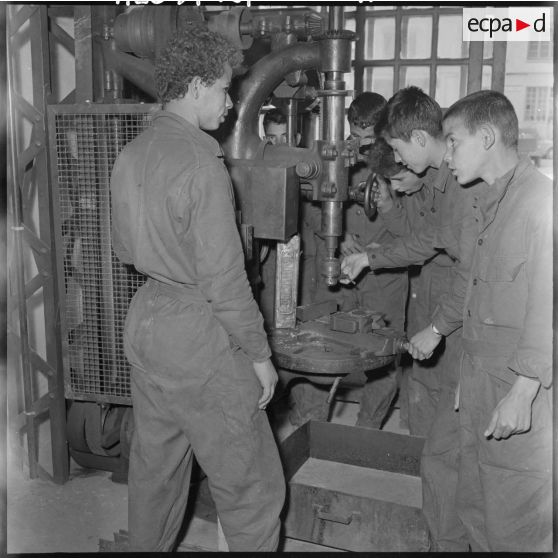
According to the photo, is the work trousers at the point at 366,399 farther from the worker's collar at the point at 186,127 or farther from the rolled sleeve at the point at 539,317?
the worker's collar at the point at 186,127

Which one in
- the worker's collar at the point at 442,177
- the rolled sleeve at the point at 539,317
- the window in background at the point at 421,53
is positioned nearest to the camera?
the rolled sleeve at the point at 539,317

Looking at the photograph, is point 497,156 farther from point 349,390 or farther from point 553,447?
point 349,390

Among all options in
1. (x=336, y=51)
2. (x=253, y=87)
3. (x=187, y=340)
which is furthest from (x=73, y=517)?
(x=336, y=51)

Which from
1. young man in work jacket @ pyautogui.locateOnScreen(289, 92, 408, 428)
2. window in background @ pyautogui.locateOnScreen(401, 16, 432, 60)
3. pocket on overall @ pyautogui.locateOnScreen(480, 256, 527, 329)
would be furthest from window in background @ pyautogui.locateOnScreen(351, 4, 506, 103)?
pocket on overall @ pyautogui.locateOnScreen(480, 256, 527, 329)

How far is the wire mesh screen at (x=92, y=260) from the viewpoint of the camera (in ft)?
8.27

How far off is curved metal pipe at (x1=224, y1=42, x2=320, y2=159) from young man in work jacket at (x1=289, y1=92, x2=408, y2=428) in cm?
92

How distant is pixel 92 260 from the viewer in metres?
2.60

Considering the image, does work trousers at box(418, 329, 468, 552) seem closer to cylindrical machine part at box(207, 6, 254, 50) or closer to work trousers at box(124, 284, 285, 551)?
work trousers at box(124, 284, 285, 551)

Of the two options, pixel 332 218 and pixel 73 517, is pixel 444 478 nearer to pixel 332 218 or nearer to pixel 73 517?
pixel 332 218

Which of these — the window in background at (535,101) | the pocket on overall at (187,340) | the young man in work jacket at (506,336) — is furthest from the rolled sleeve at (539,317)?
the window in background at (535,101)

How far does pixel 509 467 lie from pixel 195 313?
987 millimetres

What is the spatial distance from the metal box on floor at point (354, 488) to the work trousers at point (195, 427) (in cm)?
41

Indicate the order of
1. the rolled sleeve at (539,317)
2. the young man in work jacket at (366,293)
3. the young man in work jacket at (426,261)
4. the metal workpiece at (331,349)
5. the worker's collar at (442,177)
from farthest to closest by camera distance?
the young man in work jacket at (366,293) < the young man in work jacket at (426,261) < the worker's collar at (442,177) < the metal workpiece at (331,349) < the rolled sleeve at (539,317)

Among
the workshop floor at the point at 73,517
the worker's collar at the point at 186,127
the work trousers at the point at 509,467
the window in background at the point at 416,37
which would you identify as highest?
the window in background at the point at 416,37
